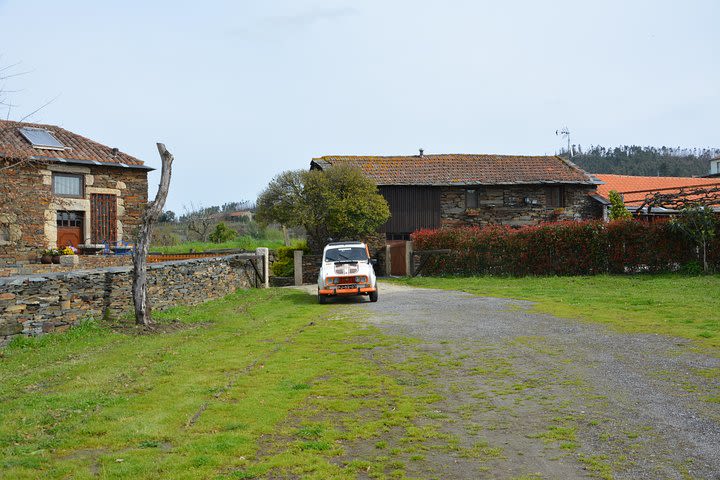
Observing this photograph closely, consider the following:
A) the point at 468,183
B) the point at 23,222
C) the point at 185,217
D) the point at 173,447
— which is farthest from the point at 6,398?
the point at 185,217

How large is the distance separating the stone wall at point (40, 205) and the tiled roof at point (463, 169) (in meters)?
10.3

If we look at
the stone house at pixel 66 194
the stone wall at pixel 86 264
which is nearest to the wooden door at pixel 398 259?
the stone wall at pixel 86 264

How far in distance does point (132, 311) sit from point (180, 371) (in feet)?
20.9

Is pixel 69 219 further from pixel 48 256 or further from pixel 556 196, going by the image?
pixel 556 196

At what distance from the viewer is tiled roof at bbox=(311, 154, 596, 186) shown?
114ft

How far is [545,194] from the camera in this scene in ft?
117

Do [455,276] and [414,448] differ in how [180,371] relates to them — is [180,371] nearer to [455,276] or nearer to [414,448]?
[414,448]

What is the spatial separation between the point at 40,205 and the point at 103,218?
10.1 ft

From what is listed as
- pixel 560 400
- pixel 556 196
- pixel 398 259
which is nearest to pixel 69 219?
pixel 398 259

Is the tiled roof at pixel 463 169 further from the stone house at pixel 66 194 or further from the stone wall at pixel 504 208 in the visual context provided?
the stone house at pixel 66 194

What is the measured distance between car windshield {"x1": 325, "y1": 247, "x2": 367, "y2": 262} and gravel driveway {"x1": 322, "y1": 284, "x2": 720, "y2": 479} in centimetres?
734

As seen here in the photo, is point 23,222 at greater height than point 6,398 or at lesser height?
greater

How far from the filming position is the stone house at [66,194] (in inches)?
1097

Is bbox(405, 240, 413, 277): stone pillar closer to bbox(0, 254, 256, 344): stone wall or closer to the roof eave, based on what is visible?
the roof eave
